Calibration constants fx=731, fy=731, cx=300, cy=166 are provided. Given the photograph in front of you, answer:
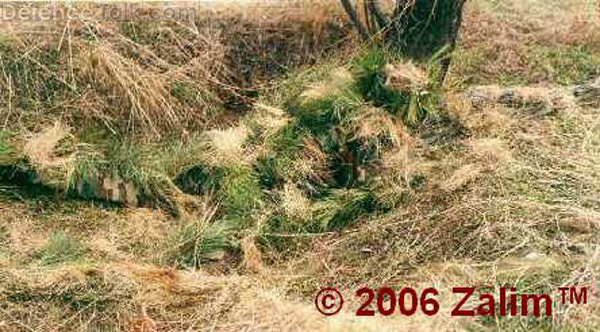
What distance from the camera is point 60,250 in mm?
3877

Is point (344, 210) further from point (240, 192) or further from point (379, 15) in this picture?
point (379, 15)

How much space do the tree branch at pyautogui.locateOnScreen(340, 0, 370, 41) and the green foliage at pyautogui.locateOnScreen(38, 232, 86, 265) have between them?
2235mm

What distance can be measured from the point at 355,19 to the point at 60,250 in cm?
236

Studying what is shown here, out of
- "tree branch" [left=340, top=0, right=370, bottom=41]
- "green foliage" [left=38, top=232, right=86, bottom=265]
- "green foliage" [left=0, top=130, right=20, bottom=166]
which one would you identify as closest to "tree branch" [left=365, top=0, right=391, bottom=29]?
"tree branch" [left=340, top=0, right=370, bottom=41]

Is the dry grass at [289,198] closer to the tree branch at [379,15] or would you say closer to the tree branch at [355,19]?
the tree branch at [355,19]

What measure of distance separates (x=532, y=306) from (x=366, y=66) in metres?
1.81

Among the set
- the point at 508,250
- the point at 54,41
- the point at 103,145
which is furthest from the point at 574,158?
the point at 54,41

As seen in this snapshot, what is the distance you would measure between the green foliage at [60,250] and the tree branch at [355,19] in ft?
7.33

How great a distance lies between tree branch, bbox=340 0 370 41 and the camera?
4.80 meters

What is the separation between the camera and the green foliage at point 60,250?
382 cm

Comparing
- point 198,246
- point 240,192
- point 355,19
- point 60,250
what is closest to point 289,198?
point 240,192

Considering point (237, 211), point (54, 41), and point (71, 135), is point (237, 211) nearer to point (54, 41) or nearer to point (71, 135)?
point (71, 135)

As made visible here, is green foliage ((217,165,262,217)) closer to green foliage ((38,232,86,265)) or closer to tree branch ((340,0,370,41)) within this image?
green foliage ((38,232,86,265))

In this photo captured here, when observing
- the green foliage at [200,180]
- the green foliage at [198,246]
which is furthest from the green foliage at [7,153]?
the green foliage at [198,246]
